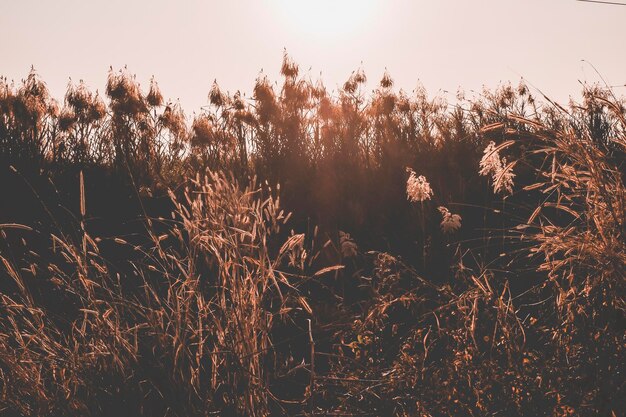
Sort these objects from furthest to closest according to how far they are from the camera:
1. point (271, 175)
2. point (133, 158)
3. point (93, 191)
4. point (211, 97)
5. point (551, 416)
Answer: point (211, 97), point (133, 158), point (271, 175), point (93, 191), point (551, 416)

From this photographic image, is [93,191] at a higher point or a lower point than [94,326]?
higher

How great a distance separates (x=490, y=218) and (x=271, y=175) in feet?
6.42

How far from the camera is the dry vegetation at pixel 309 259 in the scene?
1676mm

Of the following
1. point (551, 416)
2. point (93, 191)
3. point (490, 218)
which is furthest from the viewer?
point (93, 191)

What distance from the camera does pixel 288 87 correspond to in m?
6.00

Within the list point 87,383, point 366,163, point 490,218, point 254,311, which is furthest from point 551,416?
point 366,163

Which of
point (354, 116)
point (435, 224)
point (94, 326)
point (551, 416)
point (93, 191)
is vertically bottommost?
point (551, 416)

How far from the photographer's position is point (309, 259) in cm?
346

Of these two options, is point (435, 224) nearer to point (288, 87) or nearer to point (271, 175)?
point (271, 175)

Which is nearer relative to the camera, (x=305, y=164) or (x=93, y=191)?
(x=93, y=191)

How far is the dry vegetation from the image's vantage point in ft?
5.50

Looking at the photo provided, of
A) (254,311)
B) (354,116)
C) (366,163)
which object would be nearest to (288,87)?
(354,116)

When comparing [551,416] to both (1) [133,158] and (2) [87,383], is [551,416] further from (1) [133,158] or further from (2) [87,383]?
(1) [133,158]

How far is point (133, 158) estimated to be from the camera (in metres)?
5.65
